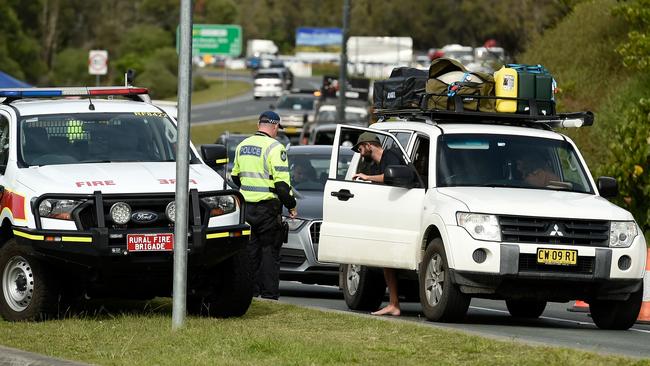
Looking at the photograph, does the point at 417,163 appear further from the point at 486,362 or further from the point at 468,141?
the point at 486,362

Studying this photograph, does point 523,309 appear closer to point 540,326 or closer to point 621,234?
point 540,326

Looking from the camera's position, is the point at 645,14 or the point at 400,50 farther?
the point at 400,50

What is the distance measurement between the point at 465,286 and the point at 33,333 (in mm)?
3501

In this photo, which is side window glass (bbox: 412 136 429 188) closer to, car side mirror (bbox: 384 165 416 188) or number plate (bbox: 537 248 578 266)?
car side mirror (bbox: 384 165 416 188)

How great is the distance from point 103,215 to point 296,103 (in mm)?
Result: 48603

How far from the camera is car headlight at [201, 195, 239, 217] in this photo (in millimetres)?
12766

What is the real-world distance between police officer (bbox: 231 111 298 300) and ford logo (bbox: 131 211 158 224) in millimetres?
2426

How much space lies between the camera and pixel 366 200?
1430 centimetres

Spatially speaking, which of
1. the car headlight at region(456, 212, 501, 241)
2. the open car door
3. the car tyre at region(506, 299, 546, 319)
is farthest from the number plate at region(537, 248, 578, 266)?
the car tyre at region(506, 299, 546, 319)

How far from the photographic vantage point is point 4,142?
13.8 metres

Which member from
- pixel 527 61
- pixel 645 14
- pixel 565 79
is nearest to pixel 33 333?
pixel 645 14

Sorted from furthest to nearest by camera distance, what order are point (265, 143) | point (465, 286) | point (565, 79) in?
1. point (565, 79)
2. point (265, 143)
3. point (465, 286)

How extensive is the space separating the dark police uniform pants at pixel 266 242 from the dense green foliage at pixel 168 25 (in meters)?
22.7

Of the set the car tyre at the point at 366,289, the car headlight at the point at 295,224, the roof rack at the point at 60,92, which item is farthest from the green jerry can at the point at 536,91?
the roof rack at the point at 60,92
